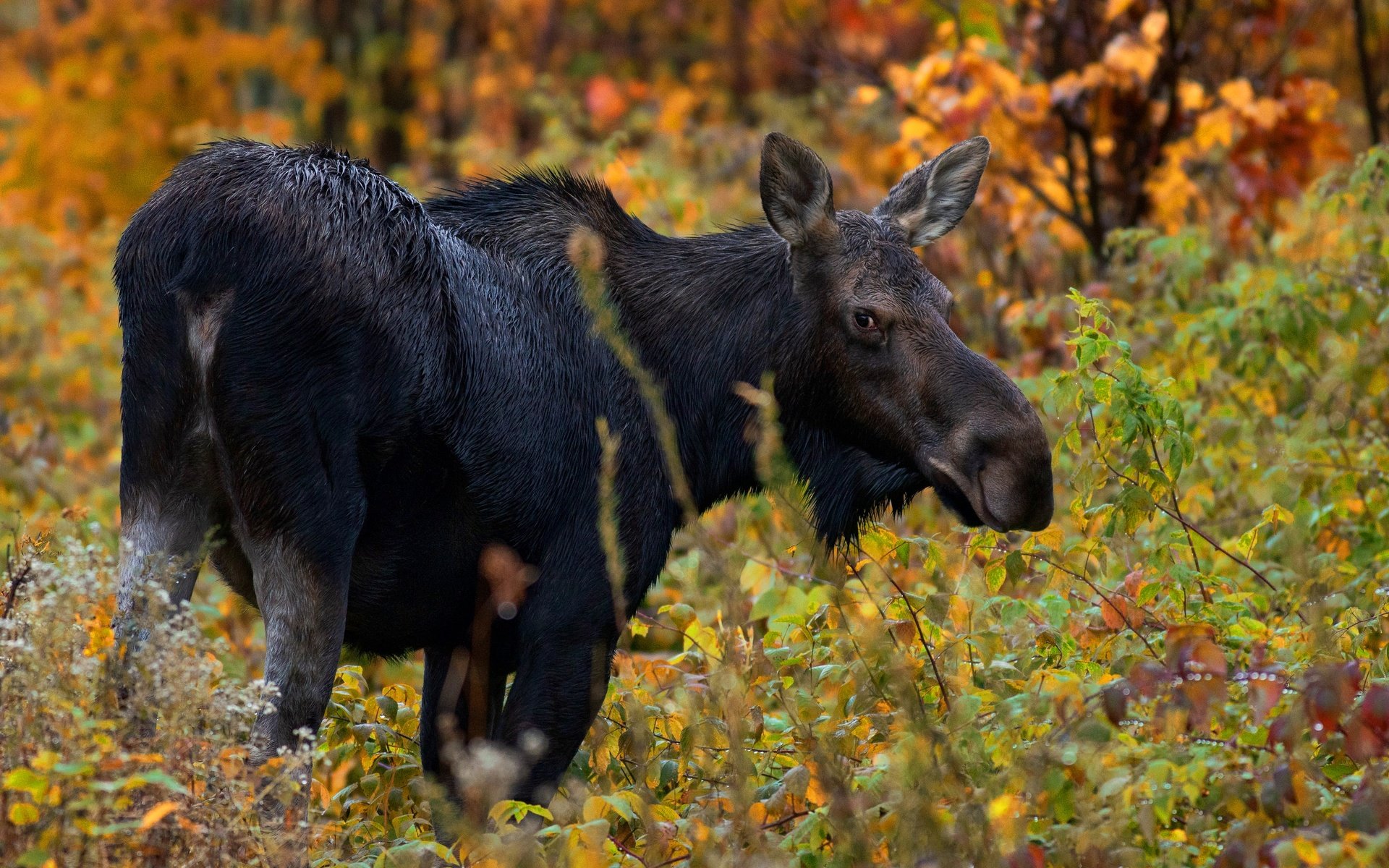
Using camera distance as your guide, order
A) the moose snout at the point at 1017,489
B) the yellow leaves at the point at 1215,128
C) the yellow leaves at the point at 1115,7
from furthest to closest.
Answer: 1. the yellow leaves at the point at 1215,128
2. the yellow leaves at the point at 1115,7
3. the moose snout at the point at 1017,489

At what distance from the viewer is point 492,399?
13.7ft

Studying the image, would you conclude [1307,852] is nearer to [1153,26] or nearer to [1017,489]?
[1017,489]

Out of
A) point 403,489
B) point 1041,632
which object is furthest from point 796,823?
point 403,489

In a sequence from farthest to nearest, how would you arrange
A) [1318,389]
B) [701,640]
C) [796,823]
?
[1318,389], [701,640], [796,823]

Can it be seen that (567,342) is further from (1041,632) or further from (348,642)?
(1041,632)

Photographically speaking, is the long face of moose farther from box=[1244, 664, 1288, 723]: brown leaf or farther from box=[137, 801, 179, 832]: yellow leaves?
box=[137, 801, 179, 832]: yellow leaves

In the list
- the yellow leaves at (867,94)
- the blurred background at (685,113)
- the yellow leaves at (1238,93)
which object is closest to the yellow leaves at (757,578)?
the blurred background at (685,113)

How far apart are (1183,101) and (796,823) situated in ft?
18.7

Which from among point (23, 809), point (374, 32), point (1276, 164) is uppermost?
point (374, 32)

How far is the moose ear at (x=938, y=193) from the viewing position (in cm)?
503

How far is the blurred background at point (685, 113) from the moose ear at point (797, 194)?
64 centimetres

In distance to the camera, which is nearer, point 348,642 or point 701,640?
point 348,642

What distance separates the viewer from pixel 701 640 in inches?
196

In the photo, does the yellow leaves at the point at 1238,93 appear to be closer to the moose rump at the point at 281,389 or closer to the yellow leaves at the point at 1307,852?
the moose rump at the point at 281,389
